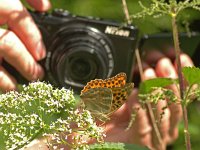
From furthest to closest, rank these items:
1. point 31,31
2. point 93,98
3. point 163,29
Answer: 1. point 163,29
2. point 31,31
3. point 93,98

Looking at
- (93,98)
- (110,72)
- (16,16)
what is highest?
(16,16)

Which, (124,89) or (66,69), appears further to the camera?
(66,69)

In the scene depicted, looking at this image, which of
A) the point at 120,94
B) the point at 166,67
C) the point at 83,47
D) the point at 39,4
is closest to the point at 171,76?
the point at 166,67

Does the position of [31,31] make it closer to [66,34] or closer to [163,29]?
[66,34]

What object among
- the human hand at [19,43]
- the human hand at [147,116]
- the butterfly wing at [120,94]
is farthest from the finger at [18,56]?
the butterfly wing at [120,94]

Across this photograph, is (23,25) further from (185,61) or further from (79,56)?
(185,61)

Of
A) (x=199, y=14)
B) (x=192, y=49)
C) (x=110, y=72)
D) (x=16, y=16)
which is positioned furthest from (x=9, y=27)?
(x=199, y=14)

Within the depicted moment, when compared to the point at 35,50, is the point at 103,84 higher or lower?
lower
